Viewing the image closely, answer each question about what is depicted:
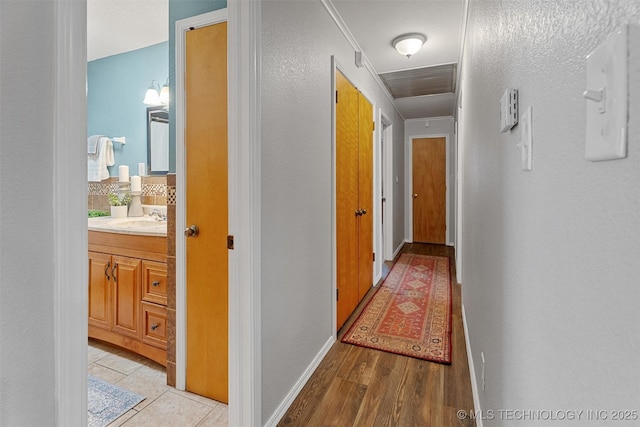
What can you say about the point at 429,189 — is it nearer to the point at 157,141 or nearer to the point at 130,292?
the point at 157,141

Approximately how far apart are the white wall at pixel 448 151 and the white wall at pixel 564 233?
5.44 metres

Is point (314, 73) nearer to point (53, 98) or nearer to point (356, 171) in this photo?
point (356, 171)

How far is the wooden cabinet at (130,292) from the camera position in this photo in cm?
199

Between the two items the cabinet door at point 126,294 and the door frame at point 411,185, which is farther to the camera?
the door frame at point 411,185

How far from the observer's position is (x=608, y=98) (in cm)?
36

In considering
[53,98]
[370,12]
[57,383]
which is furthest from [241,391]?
[370,12]

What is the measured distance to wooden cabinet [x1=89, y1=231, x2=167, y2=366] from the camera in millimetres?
1992

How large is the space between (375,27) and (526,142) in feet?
7.35

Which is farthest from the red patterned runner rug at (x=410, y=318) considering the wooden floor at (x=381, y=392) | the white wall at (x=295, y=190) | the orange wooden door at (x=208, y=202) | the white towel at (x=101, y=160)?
the white towel at (x=101, y=160)

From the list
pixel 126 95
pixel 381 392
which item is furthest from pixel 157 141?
pixel 381 392

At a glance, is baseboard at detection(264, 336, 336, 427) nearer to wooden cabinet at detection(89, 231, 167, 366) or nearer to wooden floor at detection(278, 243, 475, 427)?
wooden floor at detection(278, 243, 475, 427)

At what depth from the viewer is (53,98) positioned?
2.33 ft

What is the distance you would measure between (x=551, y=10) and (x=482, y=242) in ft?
3.83

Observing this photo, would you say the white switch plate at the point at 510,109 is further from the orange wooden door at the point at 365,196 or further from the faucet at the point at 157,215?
the faucet at the point at 157,215
